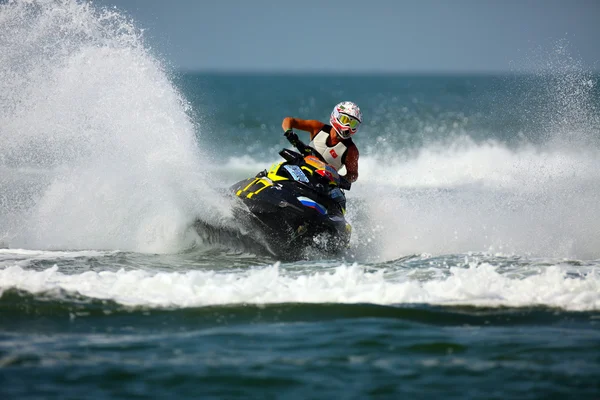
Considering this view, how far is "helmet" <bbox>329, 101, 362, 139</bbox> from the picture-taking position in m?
8.91

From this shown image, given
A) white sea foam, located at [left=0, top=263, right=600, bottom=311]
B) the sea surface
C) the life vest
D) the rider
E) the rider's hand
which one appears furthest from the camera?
the life vest

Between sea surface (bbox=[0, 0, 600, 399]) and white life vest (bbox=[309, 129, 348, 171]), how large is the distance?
1.20 m

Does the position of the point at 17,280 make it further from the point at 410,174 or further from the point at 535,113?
the point at 535,113

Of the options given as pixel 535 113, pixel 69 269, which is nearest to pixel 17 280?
pixel 69 269

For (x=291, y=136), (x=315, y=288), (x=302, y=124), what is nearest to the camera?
(x=315, y=288)

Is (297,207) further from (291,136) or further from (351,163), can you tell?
(351,163)

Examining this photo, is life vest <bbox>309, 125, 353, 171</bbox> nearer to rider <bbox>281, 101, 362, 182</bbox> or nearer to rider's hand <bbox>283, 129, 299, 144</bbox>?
rider <bbox>281, 101, 362, 182</bbox>

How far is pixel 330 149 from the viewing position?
362 inches

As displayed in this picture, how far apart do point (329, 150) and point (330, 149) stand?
0.02 metres

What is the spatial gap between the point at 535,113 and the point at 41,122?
25053 mm

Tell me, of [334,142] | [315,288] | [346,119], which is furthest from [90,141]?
[315,288]

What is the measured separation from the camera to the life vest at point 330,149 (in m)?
9.19

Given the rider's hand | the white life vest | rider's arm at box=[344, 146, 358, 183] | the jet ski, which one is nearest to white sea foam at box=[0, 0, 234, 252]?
the jet ski

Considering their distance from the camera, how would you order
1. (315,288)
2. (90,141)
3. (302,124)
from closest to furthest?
(315,288), (302,124), (90,141)
